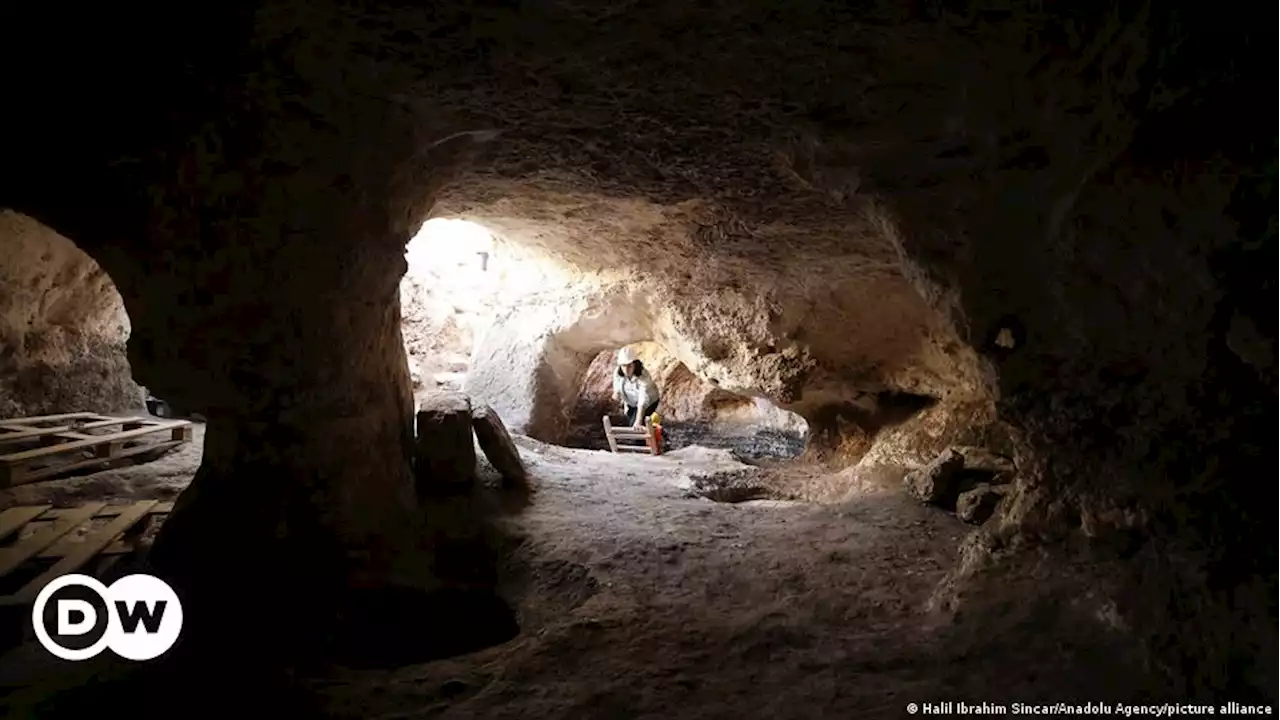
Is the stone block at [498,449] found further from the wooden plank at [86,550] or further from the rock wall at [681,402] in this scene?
the rock wall at [681,402]

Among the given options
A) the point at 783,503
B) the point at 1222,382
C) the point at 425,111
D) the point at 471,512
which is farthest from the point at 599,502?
the point at 1222,382

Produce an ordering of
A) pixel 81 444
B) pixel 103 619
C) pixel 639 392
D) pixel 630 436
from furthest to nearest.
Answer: pixel 639 392
pixel 630 436
pixel 81 444
pixel 103 619

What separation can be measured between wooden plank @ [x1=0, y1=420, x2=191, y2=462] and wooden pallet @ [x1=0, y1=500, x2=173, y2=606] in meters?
0.70

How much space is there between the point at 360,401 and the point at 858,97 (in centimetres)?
276

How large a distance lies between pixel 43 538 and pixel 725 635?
336 centimetres

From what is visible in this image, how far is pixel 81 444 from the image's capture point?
493 centimetres

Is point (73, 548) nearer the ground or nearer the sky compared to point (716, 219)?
nearer the ground

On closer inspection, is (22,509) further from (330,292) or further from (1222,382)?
(1222,382)

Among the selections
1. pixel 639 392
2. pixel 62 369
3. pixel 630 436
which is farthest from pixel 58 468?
pixel 639 392

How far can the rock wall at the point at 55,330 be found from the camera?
18.0 ft

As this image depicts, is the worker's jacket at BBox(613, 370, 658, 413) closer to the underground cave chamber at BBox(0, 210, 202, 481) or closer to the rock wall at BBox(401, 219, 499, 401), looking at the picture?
the rock wall at BBox(401, 219, 499, 401)

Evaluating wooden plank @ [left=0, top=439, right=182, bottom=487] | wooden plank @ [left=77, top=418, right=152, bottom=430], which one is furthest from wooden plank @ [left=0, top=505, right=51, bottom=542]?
wooden plank @ [left=77, top=418, right=152, bottom=430]

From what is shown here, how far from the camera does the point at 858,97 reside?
258 centimetres

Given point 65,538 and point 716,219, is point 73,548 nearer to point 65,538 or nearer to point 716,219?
point 65,538
